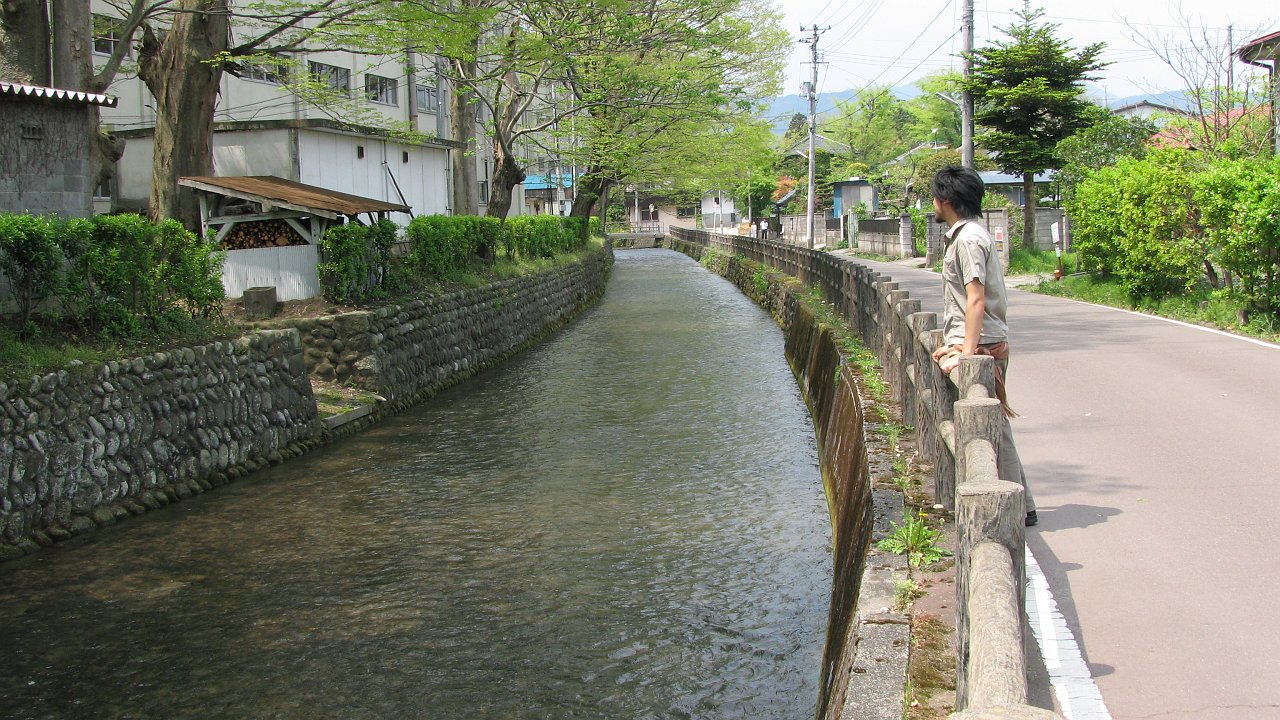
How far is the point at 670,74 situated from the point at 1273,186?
14592 millimetres

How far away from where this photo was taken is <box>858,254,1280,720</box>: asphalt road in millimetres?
4406

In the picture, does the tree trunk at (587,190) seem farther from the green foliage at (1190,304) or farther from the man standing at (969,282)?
the man standing at (969,282)

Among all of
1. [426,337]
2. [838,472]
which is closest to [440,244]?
[426,337]

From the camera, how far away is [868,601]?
5.11 meters

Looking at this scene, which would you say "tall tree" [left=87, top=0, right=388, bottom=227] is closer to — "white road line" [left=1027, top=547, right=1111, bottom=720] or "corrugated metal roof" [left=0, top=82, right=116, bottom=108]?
"corrugated metal roof" [left=0, top=82, right=116, bottom=108]

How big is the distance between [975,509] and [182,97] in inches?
591

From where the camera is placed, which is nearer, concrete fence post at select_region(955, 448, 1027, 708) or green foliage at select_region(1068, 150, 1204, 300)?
concrete fence post at select_region(955, 448, 1027, 708)

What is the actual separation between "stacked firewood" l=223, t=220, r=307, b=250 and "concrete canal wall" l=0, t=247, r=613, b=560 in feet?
6.68

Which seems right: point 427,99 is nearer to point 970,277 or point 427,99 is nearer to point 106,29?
point 106,29

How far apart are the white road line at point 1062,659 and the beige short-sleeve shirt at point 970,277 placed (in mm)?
1415

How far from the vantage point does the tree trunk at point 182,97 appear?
15.4 meters

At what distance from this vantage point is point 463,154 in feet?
84.0

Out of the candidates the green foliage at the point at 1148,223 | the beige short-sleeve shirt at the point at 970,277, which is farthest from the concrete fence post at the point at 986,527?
the green foliage at the point at 1148,223

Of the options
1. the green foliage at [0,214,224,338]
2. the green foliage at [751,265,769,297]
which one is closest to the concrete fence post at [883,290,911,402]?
the green foliage at [0,214,224,338]
